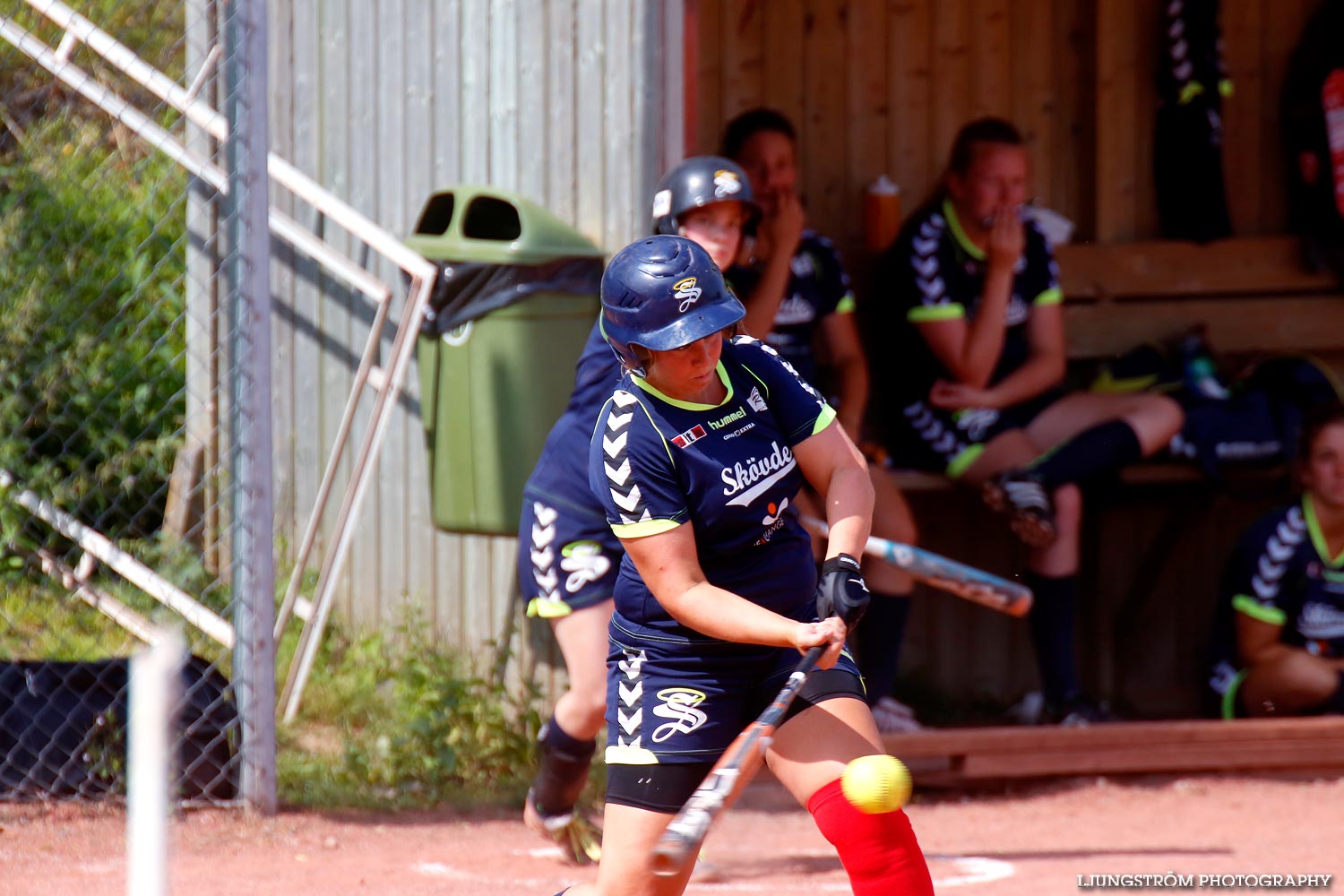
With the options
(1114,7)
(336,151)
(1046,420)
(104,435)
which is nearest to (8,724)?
(104,435)

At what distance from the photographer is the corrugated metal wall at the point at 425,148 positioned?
4.91 m

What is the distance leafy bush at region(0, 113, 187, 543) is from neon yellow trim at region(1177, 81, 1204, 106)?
12.9 feet

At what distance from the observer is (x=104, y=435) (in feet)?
20.4

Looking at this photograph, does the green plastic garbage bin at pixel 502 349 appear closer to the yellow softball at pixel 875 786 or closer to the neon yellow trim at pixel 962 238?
the neon yellow trim at pixel 962 238

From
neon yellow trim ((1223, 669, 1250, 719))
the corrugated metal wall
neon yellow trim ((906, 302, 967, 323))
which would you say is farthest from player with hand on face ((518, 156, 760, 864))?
neon yellow trim ((1223, 669, 1250, 719))

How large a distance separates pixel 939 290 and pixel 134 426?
3.23m

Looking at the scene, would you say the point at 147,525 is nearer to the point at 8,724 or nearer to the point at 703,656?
the point at 8,724

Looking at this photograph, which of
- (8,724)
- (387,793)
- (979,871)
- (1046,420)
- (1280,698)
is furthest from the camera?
(1046,420)

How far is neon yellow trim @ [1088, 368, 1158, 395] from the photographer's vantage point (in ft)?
19.8

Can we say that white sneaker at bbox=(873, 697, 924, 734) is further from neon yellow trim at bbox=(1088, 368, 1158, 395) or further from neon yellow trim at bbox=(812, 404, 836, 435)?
Result: neon yellow trim at bbox=(812, 404, 836, 435)

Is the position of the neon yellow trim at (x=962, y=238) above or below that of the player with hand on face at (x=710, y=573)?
above

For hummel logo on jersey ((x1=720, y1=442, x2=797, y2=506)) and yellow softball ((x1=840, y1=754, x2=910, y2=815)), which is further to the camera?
hummel logo on jersey ((x1=720, y1=442, x2=797, y2=506))

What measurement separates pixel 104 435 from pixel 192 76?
4.78ft

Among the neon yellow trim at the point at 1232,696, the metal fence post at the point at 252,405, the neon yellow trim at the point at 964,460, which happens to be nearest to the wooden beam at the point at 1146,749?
the neon yellow trim at the point at 1232,696
